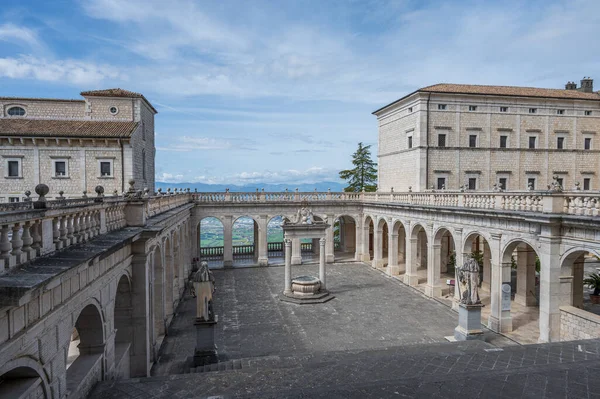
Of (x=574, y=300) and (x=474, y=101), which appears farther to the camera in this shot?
(x=474, y=101)

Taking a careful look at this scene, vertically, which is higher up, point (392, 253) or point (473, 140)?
point (473, 140)

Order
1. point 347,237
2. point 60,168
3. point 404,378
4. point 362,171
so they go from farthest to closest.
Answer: point 362,171 < point 347,237 < point 60,168 < point 404,378

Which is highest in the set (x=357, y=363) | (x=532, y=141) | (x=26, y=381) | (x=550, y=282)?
(x=532, y=141)

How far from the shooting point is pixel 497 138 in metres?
32.5

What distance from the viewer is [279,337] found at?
16656mm

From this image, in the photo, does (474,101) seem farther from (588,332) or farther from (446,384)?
(446,384)

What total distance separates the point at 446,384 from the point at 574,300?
13387 mm

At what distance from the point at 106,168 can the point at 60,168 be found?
3.13 meters

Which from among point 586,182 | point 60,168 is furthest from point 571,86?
point 60,168

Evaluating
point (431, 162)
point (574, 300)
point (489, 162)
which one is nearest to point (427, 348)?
point (574, 300)

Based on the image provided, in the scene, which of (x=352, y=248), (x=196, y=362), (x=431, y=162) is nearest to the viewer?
(x=196, y=362)

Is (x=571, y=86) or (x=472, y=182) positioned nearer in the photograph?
(x=472, y=182)

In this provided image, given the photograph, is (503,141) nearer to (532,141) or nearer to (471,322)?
(532,141)

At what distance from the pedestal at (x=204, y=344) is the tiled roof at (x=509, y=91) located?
25.4 meters
